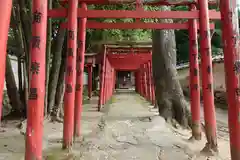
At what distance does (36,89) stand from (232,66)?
101 inches

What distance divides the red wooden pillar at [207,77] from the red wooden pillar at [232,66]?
1.09 meters

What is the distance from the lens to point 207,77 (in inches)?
195

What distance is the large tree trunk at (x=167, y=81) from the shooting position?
7688mm

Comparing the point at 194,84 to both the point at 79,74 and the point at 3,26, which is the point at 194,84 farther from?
the point at 3,26

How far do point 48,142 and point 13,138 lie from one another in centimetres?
91

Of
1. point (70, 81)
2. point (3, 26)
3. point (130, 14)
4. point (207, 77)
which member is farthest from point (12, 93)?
point (3, 26)

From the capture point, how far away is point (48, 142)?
5.47 m

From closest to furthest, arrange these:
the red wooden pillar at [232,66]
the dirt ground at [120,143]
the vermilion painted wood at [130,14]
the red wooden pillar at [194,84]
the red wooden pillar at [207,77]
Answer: the red wooden pillar at [232,66] < the dirt ground at [120,143] < the red wooden pillar at [207,77] < the vermilion painted wood at [130,14] < the red wooden pillar at [194,84]

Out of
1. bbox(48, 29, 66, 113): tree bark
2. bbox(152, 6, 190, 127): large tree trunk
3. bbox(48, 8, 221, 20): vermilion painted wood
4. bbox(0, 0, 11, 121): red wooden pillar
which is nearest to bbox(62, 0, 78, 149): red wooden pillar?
bbox(48, 8, 221, 20): vermilion painted wood

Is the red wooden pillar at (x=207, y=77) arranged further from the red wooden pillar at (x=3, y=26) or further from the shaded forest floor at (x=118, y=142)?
the red wooden pillar at (x=3, y=26)

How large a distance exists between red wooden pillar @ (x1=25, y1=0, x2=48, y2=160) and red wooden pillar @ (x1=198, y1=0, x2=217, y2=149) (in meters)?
2.84

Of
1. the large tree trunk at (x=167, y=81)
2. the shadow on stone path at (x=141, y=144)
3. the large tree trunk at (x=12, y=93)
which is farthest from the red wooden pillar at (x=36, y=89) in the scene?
the large tree trunk at (x=12, y=93)

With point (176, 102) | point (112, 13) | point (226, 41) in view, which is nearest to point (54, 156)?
point (112, 13)

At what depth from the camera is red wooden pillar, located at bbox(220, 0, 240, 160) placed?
12.0ft
